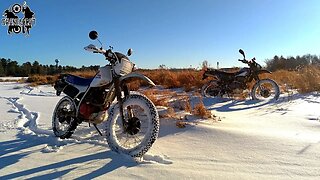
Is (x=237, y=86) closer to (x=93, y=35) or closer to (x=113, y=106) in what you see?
(x=113, y=106)

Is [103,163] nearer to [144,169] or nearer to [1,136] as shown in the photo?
[144,169]

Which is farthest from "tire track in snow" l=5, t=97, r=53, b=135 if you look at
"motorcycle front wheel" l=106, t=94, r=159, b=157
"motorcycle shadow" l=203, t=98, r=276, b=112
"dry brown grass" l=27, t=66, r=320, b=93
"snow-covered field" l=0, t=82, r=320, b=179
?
"motorcycle shadow" l=203, t=98, r=276, b=112

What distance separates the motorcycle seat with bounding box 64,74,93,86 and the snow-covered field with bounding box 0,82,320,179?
0.67 m

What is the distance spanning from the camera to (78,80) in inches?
147

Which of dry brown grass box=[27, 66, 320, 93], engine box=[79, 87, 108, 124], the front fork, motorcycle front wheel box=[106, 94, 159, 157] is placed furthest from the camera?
dry brown grass box=[27, 66, 320, 93]

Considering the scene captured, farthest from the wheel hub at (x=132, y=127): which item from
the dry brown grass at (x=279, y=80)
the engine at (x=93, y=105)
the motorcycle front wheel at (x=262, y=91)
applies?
the motorcycle front wheel at (x=262, y=91)

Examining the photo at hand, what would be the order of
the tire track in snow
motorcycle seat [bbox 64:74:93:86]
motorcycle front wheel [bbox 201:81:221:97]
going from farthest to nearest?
1. motorcycle front wheel [bbox 201:81:221:97]
2. the tire track in snow
3. motorcycle seat [bbox 64:74:93:86]

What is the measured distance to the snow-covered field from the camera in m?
2.46

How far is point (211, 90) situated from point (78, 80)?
17.3 feet

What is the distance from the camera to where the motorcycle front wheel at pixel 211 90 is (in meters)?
8.28

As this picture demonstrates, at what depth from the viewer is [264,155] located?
2844mm

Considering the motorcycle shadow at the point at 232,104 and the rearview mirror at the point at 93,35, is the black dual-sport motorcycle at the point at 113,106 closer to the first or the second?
the rearview mirror at the point at 93,35

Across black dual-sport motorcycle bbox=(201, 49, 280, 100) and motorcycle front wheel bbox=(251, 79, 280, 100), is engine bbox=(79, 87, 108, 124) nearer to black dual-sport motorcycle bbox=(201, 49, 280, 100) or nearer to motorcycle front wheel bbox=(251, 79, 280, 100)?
motorcycle front wheel bbox=(251, 79, 280, 100)

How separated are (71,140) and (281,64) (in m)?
28.0
